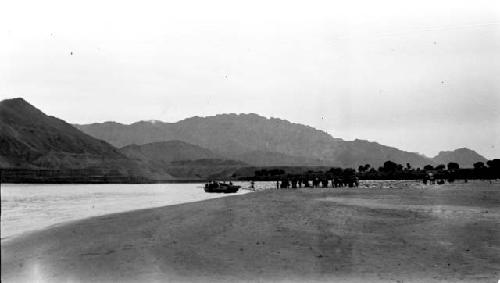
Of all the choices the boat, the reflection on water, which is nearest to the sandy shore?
the reflection on water

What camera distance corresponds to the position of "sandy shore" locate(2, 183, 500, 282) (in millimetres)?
12625

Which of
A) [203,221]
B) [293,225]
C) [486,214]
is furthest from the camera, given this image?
[486,214]

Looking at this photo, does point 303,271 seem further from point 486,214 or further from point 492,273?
point 486,214

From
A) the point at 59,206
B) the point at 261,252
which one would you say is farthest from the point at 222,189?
the point at 261,252

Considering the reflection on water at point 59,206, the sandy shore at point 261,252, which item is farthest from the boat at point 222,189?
the sandy shore at point 261,252

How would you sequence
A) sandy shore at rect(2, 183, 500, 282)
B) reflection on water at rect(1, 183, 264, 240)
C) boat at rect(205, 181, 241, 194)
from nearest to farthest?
1. sandy shore at rect(2, 183, 500, 282)
2. reflection on water at rect(1, 183, 264, 240)
3. boat at rect(205, 181, 241, 194)

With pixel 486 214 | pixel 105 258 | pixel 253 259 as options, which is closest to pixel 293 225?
pixel 253 259

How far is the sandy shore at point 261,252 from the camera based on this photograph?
41.4 ft

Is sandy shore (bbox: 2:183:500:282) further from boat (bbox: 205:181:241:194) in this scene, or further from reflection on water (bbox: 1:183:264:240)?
boat (bbox: 205:181:241:194)

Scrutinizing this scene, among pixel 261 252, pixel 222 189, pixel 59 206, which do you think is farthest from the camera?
pixel 222 189

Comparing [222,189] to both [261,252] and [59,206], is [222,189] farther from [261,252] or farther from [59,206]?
[261,252]

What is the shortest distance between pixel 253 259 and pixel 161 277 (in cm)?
338

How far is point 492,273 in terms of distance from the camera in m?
13.0

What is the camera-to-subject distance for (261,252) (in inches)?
622
